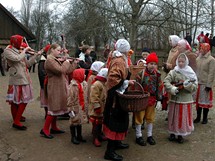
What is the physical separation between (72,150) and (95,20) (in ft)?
45.9

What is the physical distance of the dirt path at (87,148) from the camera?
452 cm

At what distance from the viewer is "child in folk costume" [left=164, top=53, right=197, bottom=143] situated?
201 inches

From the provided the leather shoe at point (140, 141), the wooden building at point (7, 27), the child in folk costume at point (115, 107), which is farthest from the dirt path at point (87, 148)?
the wooden building at point (7, 27)

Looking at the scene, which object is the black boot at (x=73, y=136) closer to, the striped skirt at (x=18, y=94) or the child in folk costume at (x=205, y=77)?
the striped skirt at (x=18, y=94)

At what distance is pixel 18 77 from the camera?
5.66m

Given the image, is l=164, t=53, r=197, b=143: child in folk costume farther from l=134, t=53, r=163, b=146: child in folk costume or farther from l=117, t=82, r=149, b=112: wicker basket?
l=117, t=82, r=149, b=112: wicker basket

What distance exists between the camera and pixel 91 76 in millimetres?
5387

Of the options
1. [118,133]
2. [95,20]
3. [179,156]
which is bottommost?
[179,156]

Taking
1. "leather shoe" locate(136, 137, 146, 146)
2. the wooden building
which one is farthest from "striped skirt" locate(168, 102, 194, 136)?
the wooden building

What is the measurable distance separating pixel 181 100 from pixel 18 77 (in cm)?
321

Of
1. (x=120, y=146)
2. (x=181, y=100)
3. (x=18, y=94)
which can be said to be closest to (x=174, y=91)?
(x=181, y=100)

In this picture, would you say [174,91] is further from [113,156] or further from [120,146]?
[113,156]

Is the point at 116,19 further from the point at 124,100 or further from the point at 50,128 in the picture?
the point at 124,100

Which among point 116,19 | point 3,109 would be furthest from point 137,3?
point 3,109
